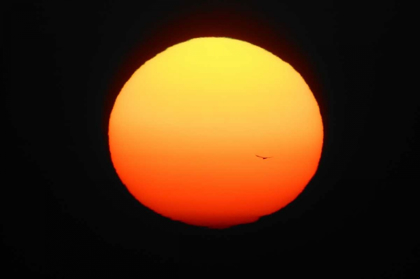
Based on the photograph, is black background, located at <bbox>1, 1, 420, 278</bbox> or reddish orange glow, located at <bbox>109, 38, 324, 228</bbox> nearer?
reddish orange glow, located at <bbox>109, 38, 324, 228</bbox>

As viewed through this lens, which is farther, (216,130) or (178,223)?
(178,223)

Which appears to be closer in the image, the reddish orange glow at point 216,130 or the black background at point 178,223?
the reddish orange glow at point 216,130

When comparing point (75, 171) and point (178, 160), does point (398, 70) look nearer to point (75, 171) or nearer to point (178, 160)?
point (178, 160)

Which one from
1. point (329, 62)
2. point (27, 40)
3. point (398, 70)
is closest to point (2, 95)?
point (27, 40)
